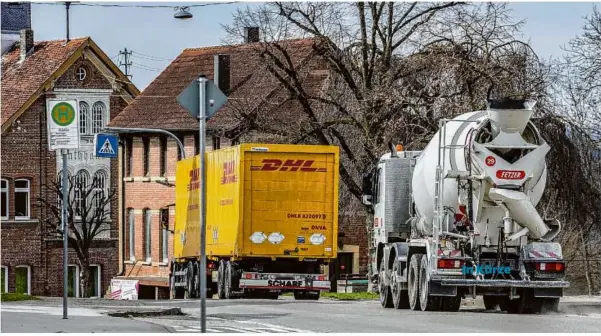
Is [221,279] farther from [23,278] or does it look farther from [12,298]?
[23,278]

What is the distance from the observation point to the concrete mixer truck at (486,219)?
79.1 ft

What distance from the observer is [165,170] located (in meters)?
67.6

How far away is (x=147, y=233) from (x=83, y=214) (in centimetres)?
402

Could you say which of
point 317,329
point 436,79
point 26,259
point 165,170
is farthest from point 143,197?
point 317,329

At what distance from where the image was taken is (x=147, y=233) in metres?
69.1

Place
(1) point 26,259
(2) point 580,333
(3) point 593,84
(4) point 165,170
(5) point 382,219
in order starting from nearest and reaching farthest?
(2) point 580,333
(5) point 382,219
(3) point 593,84
(4) point 165,170
(1) point 26,259

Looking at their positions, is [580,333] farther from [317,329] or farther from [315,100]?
[315,100]

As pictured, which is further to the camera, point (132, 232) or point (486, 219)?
point (132, 232)

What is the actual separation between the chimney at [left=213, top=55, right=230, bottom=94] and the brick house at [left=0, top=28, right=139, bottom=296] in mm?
10756

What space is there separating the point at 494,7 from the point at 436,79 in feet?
7.67

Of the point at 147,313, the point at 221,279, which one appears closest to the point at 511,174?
the point at 147,313

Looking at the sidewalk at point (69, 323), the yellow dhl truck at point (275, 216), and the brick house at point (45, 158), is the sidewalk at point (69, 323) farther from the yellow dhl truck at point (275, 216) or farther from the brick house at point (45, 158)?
the brick house at point (45, 158)

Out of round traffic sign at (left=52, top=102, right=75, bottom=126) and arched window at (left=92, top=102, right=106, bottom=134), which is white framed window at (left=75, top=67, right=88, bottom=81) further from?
round traffic sign at (left=52, top=102, right=75, bottom=126)

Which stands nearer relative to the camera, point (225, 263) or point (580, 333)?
point (580, 333)
